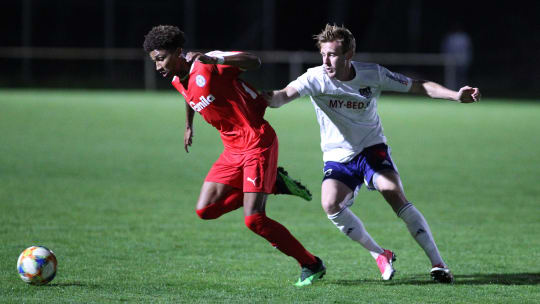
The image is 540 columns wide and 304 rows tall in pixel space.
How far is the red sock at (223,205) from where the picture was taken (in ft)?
20.3

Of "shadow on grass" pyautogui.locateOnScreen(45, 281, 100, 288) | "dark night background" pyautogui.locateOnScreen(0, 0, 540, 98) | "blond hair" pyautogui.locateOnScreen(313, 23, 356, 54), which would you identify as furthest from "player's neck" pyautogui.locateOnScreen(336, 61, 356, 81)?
"dark night background" pyautogui.locateOnScreen(0, 0, 540, 98)

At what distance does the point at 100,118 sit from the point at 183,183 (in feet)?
28.4

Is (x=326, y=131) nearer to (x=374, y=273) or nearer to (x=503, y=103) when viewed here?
(x=374, y=273)

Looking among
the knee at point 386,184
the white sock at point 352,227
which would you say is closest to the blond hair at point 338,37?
the knee at point 386,184

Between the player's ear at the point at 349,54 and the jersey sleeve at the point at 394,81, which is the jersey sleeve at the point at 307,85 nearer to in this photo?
the player's ear at the point at 349,54

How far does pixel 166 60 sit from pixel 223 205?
3.72 ft

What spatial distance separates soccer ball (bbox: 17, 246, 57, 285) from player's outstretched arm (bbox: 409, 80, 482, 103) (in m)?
2.83

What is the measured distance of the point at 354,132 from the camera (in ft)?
20.6

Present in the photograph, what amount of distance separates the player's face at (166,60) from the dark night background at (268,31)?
2417cm

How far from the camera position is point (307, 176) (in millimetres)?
11672

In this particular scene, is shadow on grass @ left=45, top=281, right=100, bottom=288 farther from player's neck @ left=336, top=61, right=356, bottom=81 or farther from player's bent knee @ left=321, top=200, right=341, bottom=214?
player's neck @ left=336, top=61, right=356, bottom=81

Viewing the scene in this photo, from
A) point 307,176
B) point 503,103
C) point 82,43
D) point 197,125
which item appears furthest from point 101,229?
point 82,43

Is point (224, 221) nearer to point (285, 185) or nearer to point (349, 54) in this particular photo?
point (285, 185)

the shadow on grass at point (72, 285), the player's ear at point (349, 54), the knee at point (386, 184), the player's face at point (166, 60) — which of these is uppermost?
the player's ear at point (349, 54)
